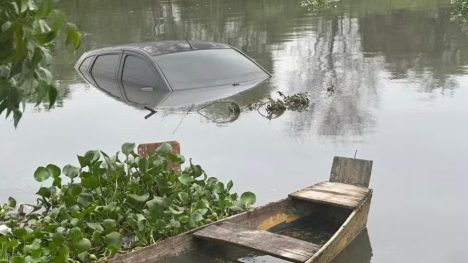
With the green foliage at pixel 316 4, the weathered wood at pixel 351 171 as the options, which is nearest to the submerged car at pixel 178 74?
the weathered wood at pixel 351 171

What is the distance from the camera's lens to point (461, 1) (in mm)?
21141

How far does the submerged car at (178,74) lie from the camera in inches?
436

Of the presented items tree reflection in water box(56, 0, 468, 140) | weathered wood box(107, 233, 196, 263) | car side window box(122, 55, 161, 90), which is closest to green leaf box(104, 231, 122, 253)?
weathered wood box(107, 233, 196, 263)

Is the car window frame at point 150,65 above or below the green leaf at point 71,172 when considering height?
above

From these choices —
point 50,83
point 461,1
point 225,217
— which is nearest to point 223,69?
point 225,217

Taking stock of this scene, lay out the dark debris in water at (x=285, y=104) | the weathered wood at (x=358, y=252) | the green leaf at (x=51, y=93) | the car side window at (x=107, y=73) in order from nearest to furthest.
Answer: the green leaf at (x=51, y=93), the weathered wood at (x=358, y=252), the dark debris in water at (x=285, y=104), the car side window at (x=107, y=73)

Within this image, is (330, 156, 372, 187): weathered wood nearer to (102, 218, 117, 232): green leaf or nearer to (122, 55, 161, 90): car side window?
(102, 218, 117, 232): green leaf

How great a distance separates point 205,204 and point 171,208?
1.39 feet

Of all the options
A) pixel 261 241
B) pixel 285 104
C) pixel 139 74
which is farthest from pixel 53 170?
pixel 285 104

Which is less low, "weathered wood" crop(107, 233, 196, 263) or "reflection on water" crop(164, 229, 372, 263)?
"weathered wood" crop(107, 233, 196, 263)

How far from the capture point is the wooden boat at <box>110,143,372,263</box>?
557 cm

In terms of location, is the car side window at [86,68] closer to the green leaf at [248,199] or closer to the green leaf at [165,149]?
the green leaf at [165,149]

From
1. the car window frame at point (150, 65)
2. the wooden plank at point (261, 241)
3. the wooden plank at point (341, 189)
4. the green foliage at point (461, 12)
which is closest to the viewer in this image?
the wooden plank at point (261, 241)

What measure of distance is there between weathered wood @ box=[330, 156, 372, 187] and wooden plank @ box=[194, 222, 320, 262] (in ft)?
5.13
